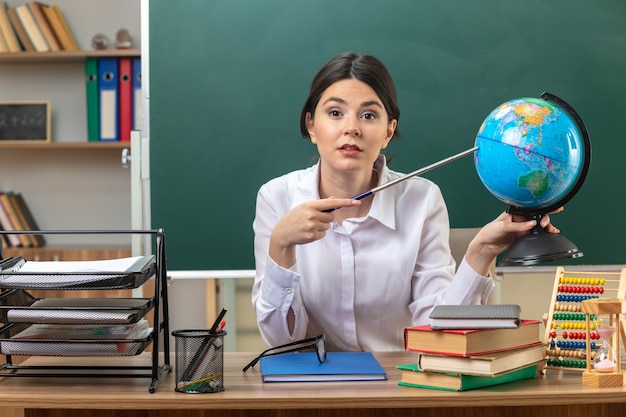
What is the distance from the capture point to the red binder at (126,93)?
4.25 metres

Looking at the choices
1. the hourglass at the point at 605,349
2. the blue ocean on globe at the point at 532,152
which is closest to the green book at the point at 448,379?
the hourglass at the point at 605,349

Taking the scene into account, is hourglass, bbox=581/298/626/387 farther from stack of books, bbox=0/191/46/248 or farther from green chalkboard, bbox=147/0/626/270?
stack of books, bbox=0/191/46/248

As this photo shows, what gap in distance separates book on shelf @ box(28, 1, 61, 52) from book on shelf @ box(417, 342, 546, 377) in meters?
3.52

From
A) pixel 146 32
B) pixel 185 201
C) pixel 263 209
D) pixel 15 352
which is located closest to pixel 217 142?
pixel 185 201

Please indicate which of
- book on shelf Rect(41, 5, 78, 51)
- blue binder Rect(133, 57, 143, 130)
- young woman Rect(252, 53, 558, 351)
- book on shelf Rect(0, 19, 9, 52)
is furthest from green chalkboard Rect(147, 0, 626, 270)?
book on shelf Rect(0, 19, 9, 52)

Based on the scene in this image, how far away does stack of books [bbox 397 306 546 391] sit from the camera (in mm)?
1450

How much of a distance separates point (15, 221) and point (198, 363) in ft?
10.7

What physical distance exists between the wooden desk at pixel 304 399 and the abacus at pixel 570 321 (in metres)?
0.03

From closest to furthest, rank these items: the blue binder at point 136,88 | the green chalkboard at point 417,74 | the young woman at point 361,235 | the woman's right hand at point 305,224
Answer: the woman's right hand at point 305,224, the young woman at point 361,235, the green chalkboard at point 417,74, the blue binder at point 136,88

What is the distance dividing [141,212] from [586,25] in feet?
6.25

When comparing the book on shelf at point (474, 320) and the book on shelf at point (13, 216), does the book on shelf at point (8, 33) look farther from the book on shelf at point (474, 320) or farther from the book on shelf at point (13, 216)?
the book on shelf at point (474, 320)

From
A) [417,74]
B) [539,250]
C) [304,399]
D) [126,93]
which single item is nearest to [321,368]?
[304,399]

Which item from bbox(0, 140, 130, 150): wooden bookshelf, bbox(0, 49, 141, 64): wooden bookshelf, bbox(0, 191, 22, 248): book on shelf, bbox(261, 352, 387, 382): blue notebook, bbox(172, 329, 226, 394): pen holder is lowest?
bbox(261, 352, 387, 382): blue notebook

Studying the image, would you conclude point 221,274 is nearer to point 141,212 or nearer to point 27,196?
point 141,212
